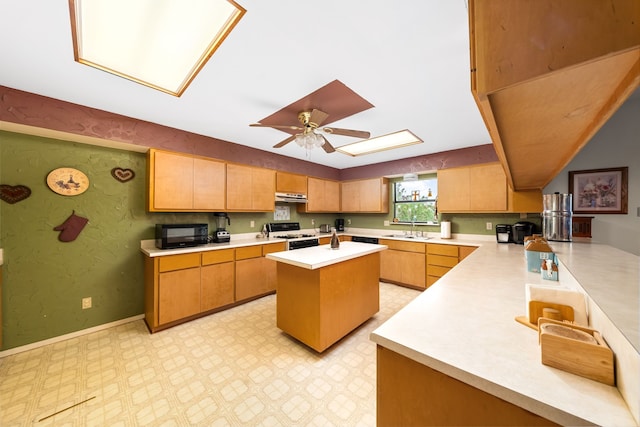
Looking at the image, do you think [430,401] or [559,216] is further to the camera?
[559,216]

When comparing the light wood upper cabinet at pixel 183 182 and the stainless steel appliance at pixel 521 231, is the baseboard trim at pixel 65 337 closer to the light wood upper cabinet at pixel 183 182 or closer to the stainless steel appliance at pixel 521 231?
the light wood upper cabinet at pixel 183 182

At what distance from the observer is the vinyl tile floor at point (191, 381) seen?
1504mm

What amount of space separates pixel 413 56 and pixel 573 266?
1.63 metres

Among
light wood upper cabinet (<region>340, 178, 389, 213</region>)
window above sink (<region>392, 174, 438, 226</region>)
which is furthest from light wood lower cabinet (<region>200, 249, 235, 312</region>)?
window above sink (<region>392, 174, 438, 226</region>)

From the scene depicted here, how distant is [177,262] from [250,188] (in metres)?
1.54

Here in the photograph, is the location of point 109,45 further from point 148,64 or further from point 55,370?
point 55,370

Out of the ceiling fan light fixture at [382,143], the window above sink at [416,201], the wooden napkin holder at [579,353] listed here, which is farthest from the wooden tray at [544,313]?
the window above sink at [416,201]

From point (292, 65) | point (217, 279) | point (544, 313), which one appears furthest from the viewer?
point (217, 279)

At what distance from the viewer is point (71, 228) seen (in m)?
2.47

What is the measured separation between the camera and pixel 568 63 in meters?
0.50

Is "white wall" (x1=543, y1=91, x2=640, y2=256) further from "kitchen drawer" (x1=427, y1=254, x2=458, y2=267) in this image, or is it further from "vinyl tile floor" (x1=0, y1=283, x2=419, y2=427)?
"vinyl tile floor" (x1=0, y1=283, x2=419, y2=427)

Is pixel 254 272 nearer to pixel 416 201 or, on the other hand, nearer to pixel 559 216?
pixel 416 201

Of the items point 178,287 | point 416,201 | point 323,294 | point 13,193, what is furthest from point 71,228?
point 416,201

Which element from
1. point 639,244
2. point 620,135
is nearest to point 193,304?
point 639,244
